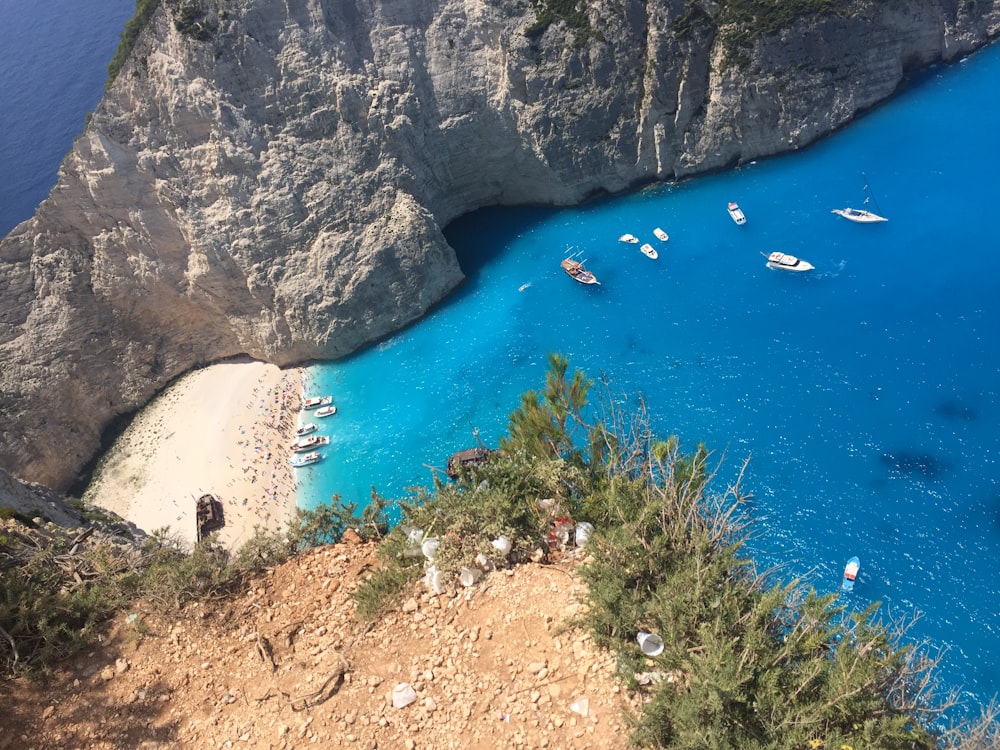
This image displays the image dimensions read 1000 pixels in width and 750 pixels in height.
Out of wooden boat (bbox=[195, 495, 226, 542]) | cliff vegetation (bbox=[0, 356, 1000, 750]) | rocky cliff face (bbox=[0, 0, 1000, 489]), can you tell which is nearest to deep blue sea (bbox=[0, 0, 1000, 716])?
rocky cliff face (bbox=[0, 0, 1000, 489])

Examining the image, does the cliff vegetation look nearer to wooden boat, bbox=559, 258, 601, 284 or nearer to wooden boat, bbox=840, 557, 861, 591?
wooden boat, bbox=840, 557, 861, 591

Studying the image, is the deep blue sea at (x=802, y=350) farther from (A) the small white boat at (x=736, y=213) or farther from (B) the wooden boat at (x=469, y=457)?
(B) the wooden boat at (x=469, y=457)

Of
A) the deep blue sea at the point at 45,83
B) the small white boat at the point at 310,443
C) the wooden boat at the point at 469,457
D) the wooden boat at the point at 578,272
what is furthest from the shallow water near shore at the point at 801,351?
the deep blue sea at the point at 45,83

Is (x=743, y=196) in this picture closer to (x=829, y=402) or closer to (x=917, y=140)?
(x=917, y=140)

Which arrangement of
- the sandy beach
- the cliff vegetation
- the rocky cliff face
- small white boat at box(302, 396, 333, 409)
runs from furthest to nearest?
small white boat at box(302, 396, 333, 409) → the rocky cliff face → the sandy beach → the cliff vegetation

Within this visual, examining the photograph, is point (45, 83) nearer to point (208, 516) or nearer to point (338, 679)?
point (208, 516)

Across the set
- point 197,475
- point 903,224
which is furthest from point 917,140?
point 197,475

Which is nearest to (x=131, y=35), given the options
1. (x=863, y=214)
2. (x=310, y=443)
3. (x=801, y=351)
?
(x=310, y=443)

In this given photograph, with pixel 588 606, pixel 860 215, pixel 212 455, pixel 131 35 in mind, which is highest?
pixel 131 35
